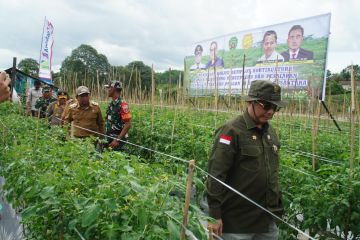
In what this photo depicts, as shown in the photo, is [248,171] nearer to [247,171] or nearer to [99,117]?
A: [247,171]

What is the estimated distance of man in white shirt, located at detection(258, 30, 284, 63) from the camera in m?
10.9

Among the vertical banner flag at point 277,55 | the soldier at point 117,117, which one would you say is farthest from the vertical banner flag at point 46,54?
the soldier at point 117,117

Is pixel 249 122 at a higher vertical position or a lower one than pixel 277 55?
lower

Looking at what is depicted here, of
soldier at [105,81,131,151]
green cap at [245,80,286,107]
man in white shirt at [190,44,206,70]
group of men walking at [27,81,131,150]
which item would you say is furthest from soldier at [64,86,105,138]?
man in white shirt at [190,44,206,70]

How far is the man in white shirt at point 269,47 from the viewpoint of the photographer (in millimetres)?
10898

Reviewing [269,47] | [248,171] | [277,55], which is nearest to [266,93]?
[248,171]

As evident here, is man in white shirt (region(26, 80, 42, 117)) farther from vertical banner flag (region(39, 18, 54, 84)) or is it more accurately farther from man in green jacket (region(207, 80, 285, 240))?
man in green jacket (region(207, 80, 285, 240))

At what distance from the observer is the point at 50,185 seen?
2131 mm

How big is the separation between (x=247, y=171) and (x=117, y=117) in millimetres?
3359

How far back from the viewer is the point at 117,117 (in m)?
5.62

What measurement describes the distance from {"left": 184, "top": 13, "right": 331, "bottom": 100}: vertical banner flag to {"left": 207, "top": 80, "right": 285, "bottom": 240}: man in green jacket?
391 centimetres

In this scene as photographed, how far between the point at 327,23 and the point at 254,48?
320 cm

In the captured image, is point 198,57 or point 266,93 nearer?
point 266,93

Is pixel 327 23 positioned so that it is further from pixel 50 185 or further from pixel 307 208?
pixel 50 185
